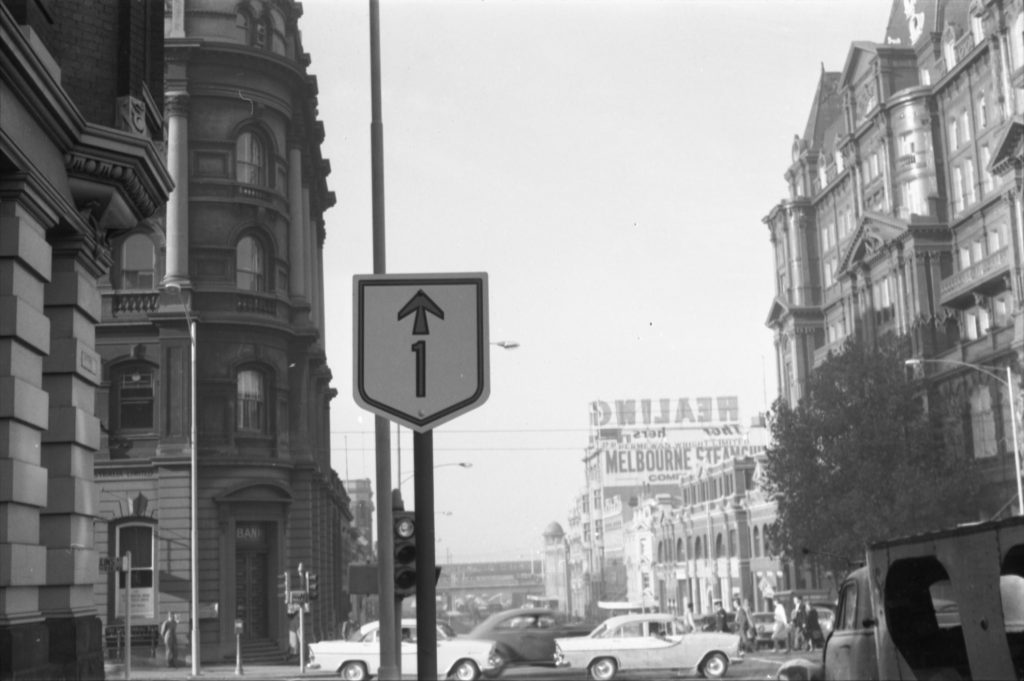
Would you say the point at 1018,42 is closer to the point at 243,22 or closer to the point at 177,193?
the point at 243,22

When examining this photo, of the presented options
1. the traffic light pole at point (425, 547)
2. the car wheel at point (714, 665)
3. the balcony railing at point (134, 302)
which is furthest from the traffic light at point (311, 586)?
the traffic light pole at point (425, 547)

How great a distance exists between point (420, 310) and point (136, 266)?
35.6 metres

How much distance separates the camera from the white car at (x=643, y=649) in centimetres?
2864

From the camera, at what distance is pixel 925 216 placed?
6009 cm

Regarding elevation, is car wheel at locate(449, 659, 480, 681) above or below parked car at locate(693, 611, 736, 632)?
above

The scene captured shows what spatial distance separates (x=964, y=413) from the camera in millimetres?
54094

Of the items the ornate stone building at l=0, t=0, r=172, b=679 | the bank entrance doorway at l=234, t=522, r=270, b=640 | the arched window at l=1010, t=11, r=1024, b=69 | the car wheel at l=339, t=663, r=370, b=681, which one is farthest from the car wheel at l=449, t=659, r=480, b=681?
the arched window at l=1010, t=11, r=1024, b=69

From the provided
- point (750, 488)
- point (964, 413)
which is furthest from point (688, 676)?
point (750, 488)

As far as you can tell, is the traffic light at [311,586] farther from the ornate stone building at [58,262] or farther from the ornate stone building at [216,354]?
the ornate stone building at [58,262]

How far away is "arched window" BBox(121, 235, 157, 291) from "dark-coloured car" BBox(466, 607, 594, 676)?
15962 mm

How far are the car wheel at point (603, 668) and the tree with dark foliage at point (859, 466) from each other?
21.0m

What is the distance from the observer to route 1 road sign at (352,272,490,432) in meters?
5.27

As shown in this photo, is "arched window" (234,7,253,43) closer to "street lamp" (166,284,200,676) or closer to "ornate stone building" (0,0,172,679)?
"street lamp" (166,284,200,676)

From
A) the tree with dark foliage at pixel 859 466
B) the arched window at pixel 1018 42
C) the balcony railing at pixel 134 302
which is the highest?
the arched window at pixel 1018 42
